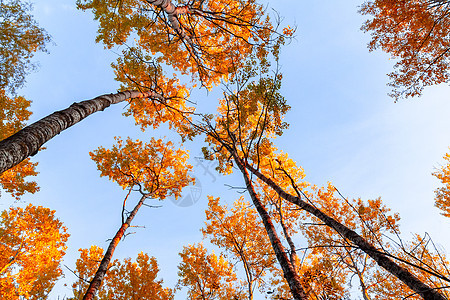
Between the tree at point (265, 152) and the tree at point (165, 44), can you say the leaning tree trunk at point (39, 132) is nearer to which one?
the tree at point (165, 44)

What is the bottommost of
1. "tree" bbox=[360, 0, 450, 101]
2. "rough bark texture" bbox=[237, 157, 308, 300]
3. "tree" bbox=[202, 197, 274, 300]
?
"rough bark texture" bbox=[237, 157, 308, 300]

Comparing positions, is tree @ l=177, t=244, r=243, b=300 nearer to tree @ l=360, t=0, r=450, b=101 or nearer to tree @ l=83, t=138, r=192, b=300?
tree @ l=83, t=138, r=192, b=300

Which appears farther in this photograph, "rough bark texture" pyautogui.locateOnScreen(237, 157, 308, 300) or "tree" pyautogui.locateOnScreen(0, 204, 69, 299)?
"tree" pyautogui.locateOnScreen(0, 204, 69, 299)

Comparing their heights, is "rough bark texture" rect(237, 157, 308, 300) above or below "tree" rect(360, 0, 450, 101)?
below

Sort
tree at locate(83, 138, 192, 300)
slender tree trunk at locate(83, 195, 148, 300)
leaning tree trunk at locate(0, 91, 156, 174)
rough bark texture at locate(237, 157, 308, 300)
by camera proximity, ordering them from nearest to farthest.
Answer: leaning tree trunk at locate(0, 91, 156, 174), rough bark texture at locate(237, 157, 308, 300), slender tree trunk at locate(83, 195, 148, 300), tree at locate(83, 138, 192, 300)

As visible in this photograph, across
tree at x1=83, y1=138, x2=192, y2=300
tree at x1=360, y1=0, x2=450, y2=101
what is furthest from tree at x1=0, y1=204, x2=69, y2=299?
tree at x1=360, y1=0, x2=450, y2=101

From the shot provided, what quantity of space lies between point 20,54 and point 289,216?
12.6m

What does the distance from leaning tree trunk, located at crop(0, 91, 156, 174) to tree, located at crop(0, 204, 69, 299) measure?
9264 mm

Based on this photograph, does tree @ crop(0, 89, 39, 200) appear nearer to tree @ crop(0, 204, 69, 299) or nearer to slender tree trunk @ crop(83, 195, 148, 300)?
tree @ crop(0, 204, 69, 299)

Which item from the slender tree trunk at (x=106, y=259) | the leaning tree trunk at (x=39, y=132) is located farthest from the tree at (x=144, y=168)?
the leaning tree trunk at (x=39, y=132)

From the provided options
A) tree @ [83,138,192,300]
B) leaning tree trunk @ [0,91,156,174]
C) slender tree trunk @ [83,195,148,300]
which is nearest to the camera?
leaning tree trunk @ [0,91,156,174]

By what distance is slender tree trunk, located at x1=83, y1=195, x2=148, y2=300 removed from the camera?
4.34m

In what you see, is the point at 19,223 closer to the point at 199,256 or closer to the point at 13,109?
Answer: the point at 13,109

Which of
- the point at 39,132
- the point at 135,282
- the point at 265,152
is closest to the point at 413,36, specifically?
the point at 265,152
